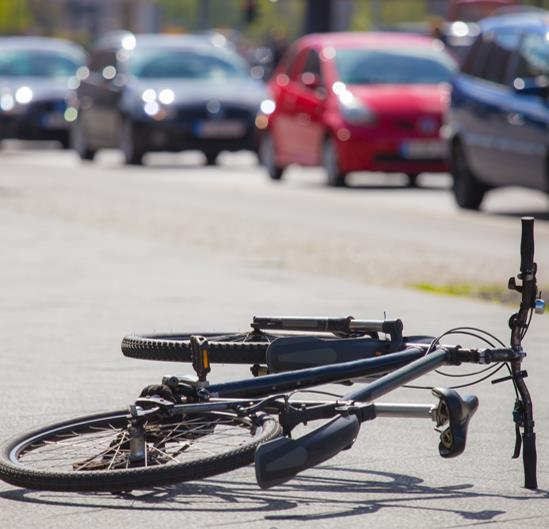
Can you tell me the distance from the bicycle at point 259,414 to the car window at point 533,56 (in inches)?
417

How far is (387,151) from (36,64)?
1177 cm

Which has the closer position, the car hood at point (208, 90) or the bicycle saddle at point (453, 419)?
the bicycle saddle at point (453, 419)

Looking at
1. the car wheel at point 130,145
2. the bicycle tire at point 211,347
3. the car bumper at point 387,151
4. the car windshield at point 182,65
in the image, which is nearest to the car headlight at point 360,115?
the car bumper at point 387,151

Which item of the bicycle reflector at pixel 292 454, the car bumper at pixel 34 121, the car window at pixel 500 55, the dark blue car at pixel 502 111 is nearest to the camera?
the bicycle reflector at pixel 292 454

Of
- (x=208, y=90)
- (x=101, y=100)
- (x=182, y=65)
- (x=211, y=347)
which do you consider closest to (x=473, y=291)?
(x=211, y=347)

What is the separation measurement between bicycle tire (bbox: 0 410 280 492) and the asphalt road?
112mm

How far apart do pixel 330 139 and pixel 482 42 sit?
3292 millimetres

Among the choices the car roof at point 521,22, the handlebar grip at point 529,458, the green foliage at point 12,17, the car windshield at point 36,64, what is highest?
the car roof at point 521,22

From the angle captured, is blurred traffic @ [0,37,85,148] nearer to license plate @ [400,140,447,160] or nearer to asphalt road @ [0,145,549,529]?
asphalt road @ [0,145,549,529]

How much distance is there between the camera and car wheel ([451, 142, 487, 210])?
17250 mm

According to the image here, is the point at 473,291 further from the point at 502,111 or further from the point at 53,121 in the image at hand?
the point at 53,121

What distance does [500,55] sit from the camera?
16.7m

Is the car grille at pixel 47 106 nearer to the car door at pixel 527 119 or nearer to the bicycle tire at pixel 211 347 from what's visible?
the car door at pixel 527 119

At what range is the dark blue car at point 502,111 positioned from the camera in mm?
15422
